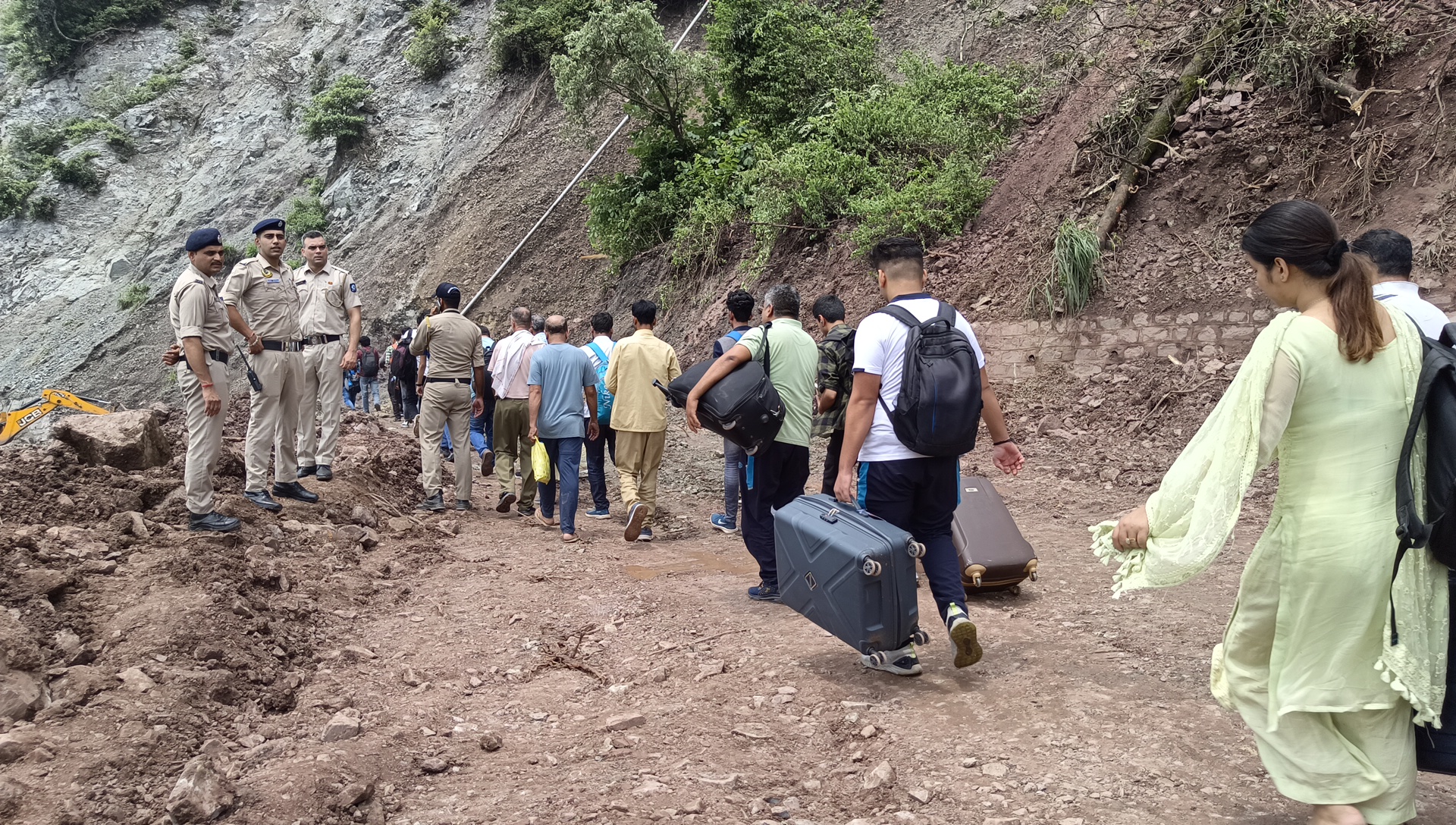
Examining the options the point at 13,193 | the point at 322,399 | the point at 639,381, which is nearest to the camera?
the point at 639,381

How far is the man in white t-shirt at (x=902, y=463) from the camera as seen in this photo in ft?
13.7

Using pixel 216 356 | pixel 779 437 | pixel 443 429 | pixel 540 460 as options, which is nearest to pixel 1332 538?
pixel 779 437

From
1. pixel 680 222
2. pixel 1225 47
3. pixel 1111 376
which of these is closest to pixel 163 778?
pixel 1111 376

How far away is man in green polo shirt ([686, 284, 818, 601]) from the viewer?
579 cm

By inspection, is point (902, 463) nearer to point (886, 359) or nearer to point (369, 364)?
point (886, 359)

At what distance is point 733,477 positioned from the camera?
8.24m

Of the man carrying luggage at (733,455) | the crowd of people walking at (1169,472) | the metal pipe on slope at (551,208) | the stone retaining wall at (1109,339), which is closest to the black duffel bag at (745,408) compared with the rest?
the crowd of people walking at (1169,472)

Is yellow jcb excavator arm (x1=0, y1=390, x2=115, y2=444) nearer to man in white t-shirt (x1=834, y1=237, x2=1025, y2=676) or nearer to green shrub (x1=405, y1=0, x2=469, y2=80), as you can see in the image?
man in white t-shirt (x1=834, y1=237, x2=1025, y2=676)

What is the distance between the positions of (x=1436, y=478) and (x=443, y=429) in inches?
289

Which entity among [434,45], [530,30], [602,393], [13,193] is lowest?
[602,393]

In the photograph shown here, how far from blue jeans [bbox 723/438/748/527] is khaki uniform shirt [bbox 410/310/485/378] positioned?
2.32 m

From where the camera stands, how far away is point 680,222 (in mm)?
18375

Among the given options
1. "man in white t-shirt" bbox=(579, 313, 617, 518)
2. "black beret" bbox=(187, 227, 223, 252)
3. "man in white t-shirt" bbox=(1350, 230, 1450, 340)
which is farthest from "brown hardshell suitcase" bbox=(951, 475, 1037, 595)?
"black beret" bbox=(187, 227, 223, 252)

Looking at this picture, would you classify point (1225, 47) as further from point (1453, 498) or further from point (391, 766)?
point (391, 766)
